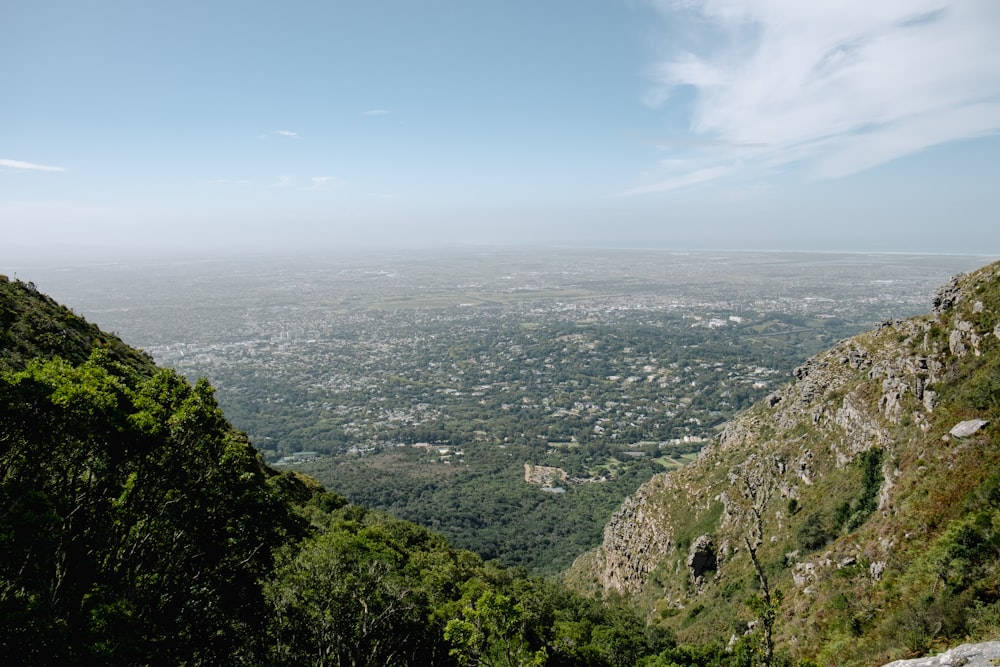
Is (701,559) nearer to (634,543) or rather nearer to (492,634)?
(634,543)

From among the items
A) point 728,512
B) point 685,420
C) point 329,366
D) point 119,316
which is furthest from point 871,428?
point 119,316

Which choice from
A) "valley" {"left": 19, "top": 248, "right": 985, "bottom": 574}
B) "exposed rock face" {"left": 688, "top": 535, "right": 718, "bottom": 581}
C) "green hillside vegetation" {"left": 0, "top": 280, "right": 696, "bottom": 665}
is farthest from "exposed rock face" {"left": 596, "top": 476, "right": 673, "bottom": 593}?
"green hillside vegetation" {"left": 0, "top": 280, "right": 696, "bottom": 665}

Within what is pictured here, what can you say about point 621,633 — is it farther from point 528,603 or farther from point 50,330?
point 50,330

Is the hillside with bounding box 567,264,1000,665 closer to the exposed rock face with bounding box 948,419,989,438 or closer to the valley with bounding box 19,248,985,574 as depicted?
the exposed rock face with bounding box 948,419,989,438

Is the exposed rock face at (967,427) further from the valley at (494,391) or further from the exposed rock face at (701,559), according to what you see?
the valley at (494,391)

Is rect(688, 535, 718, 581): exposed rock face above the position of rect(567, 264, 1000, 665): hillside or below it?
below

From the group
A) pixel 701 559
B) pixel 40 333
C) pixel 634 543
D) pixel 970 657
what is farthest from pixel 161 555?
pixel 634 543

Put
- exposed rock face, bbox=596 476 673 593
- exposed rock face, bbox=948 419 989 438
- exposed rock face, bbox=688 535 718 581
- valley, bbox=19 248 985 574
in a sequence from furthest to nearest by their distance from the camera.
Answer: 1. valley, bbox=19 248 985 574
2. exposed rock face, bbox=596 476 673 593
3. exposed rock face, bbox=688 535 718 581
4. exposed rock face, bbox=948 419 989 438
